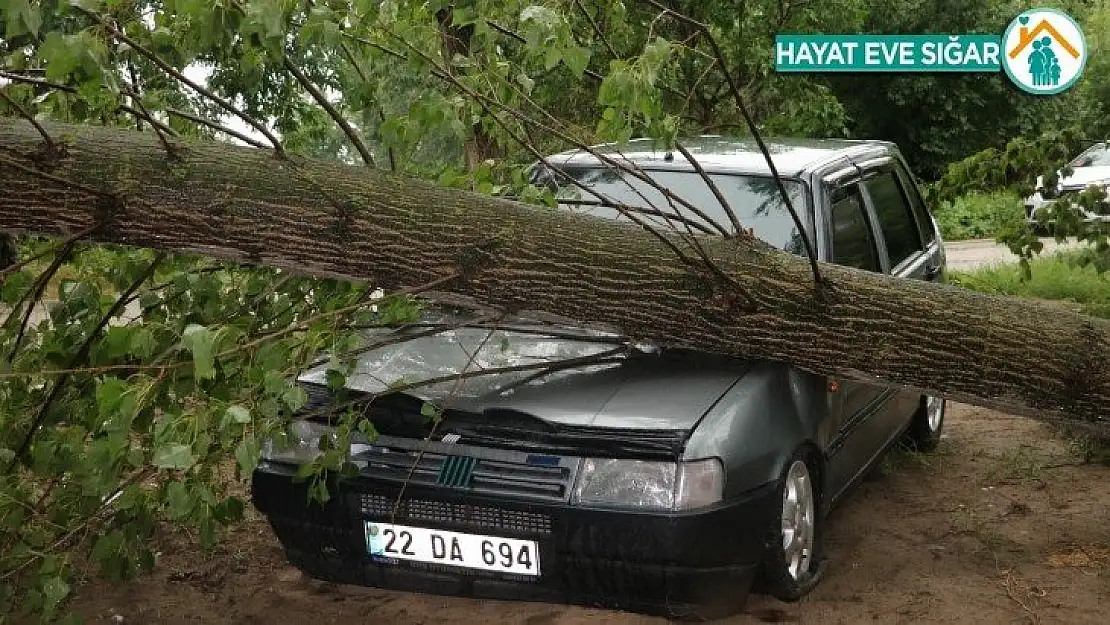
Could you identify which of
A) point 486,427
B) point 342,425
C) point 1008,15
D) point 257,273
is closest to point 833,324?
point 486,427

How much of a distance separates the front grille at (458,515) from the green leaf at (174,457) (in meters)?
0.90

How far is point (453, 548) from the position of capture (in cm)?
372

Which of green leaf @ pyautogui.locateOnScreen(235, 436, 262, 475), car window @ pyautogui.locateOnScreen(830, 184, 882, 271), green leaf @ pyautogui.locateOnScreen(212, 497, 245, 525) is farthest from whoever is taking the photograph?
car window @ pyautogui.locateOnScreen(830, 184, 882, 271)

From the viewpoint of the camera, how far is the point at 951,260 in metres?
15.5

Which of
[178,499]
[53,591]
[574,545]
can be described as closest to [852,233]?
[574,545]

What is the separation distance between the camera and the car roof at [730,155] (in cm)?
494

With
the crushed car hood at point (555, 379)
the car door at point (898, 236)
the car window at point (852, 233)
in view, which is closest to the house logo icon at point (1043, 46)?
the car door at point (898, 236)

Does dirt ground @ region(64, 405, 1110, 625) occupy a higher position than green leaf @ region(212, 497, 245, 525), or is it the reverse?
green leaf @ region(212, 497, 245, 525)

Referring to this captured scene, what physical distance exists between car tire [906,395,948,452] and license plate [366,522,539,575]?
3.14 meters

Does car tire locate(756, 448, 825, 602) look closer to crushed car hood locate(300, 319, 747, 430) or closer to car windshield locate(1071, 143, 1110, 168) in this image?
crushed car hood locate(300, 319, 747, 430)

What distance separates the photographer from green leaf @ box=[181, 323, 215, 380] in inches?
113

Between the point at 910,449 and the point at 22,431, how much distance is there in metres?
4.35

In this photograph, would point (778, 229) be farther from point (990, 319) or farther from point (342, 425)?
point (342, 425)

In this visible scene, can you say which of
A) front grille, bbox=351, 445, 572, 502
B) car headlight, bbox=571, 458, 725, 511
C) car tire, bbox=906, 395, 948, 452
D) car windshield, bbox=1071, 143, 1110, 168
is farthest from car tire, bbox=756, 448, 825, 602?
car windshield, bbox=1071, 143, 1110, 168
